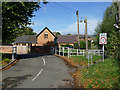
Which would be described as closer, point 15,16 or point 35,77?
point 35,77

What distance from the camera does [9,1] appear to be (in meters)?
14.7

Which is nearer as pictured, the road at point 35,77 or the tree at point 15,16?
the road at point 35,77

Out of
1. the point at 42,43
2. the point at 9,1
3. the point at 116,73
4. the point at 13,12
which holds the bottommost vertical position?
the point at 116,73

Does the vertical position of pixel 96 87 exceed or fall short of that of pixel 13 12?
it falls short

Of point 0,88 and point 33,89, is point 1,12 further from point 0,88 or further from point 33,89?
point 33,89

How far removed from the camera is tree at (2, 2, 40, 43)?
15289 millimetres

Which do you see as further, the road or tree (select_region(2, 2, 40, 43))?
tree (select_region(2, 2, 40, 43))

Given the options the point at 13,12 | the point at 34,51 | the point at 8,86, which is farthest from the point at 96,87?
the point at 34,51

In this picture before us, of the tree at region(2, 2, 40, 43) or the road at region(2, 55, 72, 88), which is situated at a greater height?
the tree at region(2, 2, 40, 43)

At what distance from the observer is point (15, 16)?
634 inches

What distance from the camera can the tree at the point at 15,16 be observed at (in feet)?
50.2

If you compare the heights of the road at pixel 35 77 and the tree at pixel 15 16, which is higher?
the tree at pixel 15 16

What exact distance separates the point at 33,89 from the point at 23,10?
12334 millimetres

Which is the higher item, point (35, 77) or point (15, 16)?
point (15, 16)
